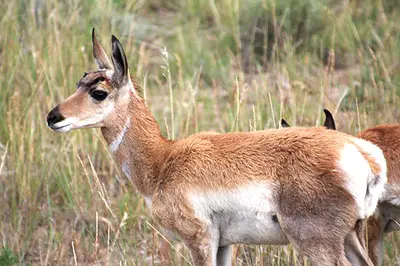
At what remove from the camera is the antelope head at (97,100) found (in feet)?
19.5

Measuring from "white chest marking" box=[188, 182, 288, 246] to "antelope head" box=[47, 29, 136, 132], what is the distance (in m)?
0.82

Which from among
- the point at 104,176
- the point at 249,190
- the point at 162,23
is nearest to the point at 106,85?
the point at 249,190

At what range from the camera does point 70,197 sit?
310 inches

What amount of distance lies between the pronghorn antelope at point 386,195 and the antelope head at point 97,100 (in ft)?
4.38

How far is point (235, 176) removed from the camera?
5.55m

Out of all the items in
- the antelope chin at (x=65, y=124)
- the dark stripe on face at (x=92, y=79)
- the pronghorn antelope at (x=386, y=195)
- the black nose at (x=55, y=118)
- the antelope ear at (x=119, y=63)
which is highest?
the antelope ear at (x=119, y=63)

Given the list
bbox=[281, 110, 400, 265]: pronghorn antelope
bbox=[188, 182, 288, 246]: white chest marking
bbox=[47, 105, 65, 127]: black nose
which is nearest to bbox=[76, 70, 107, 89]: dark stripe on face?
bbox=[47, 105, 65, 127]: black nose

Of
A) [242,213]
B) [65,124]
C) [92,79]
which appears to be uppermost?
[92,79]

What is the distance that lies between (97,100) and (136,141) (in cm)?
35

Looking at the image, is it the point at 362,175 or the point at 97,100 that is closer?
the point at 362,175

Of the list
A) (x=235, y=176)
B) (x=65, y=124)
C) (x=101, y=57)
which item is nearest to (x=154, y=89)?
(x=101, y=57)

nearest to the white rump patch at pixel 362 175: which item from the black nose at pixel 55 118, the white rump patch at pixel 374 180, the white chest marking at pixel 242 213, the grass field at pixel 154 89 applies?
the white rump patch at pixel 374 180

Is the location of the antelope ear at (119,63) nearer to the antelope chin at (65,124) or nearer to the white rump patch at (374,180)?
the antelope chin at (65,124)

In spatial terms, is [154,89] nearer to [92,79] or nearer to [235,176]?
[92,79]
